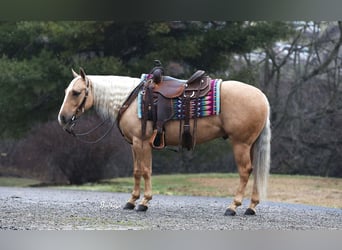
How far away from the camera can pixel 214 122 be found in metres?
5.96

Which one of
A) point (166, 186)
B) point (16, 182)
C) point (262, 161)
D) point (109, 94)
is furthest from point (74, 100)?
point (16, 182)

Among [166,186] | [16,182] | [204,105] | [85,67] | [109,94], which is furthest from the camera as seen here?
[16,182]

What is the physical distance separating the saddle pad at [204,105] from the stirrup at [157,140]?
194mm

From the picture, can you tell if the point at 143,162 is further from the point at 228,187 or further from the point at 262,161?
the point at 228,187

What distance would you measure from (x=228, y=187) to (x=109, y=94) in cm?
525

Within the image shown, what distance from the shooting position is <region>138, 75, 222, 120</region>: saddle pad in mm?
5871

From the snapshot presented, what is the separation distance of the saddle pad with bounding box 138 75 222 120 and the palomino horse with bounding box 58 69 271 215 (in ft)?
0.16

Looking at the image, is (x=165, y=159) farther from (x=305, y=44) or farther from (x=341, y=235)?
(x=341, y=235)

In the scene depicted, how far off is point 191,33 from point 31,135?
10.6 ft

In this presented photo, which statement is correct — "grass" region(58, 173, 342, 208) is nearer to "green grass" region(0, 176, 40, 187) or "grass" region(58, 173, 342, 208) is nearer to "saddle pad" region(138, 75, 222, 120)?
"green grass" region(0, 176, 40, 187)

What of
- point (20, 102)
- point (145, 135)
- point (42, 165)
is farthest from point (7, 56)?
point (145, 135)

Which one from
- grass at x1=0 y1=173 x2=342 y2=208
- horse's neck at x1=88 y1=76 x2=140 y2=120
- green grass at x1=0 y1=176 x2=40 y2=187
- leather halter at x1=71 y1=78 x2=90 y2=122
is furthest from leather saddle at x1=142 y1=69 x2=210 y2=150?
green grass at x1=0 y1=176 x2=40 y2=187

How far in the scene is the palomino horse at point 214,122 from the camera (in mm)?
5898

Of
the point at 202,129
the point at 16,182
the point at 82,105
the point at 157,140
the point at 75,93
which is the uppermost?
the point at 75,93
